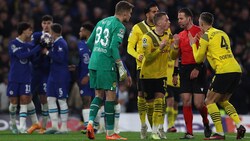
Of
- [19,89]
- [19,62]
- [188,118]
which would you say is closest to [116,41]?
[188,118]

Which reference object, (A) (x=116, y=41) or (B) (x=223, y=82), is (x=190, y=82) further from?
(A) (x=116, y=41)

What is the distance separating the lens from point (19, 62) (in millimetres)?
18828

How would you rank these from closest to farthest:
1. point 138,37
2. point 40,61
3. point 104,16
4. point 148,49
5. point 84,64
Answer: point 148,49 < point 138,37 < point 84,64 < point 40,61 < point 104,16

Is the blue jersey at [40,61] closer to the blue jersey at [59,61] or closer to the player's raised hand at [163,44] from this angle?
the blue jersey at [59,61]

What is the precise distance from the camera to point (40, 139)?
51.1 feet

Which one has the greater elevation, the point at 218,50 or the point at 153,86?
the point at 218,50

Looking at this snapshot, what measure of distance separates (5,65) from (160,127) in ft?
31.8

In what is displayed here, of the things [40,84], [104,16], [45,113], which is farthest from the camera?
[104,16]

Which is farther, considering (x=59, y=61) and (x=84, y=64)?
Answer: (x=84, y=64)

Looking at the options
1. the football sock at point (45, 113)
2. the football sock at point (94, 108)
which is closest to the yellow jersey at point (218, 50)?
the football sock at point (94, 108)

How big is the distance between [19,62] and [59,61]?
1030 mm

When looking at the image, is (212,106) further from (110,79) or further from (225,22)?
(225,22)

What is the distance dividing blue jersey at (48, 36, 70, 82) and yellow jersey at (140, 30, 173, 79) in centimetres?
340

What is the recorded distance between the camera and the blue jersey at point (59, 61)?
18.4 meters
